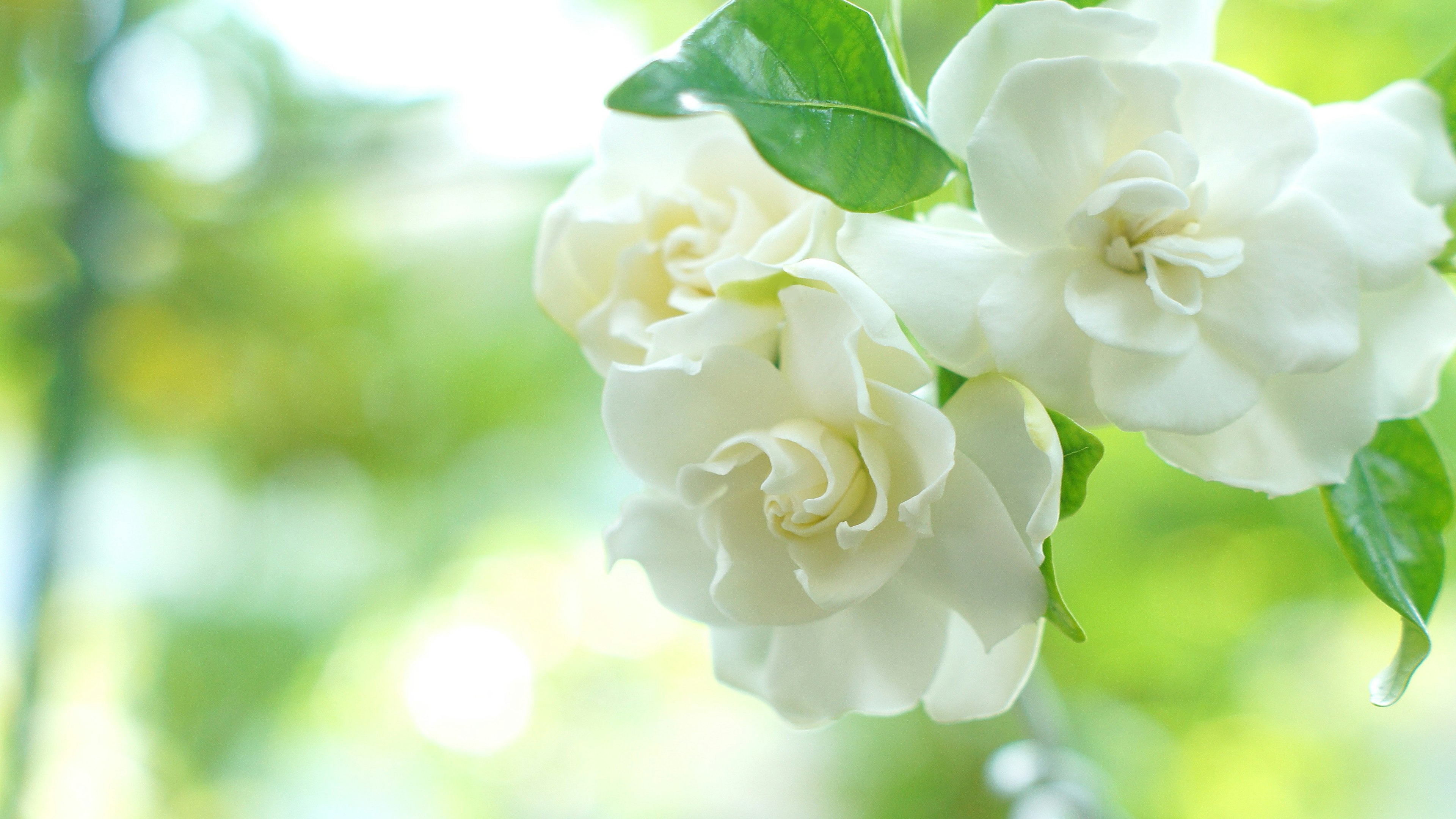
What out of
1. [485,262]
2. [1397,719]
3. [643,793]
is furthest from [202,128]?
[1397,719]

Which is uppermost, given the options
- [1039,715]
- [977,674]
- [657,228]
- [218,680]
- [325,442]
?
[657,228]

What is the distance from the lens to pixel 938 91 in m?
0.25

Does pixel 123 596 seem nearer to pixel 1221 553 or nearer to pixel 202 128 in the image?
pixel 202 128

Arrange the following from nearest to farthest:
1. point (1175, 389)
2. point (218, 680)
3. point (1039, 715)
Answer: point (1175, 389), point (1039, 715), point (218, 680)

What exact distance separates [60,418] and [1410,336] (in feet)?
6.61

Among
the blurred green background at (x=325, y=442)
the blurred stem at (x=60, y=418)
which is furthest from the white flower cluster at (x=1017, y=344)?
the blurred stem at (x=60, y=418)

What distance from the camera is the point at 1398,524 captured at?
0.98 ft

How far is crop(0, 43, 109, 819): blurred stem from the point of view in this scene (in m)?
1.59

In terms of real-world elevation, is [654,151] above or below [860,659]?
above

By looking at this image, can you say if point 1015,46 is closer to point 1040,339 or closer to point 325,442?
point 1040,339

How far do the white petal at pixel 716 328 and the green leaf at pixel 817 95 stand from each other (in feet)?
0.12

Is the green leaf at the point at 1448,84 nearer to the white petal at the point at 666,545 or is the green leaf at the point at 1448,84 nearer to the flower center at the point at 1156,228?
the flower center at the point at 1156,228

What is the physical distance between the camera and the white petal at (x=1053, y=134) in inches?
8.9

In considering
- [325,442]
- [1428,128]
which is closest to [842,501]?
[1428,128]
